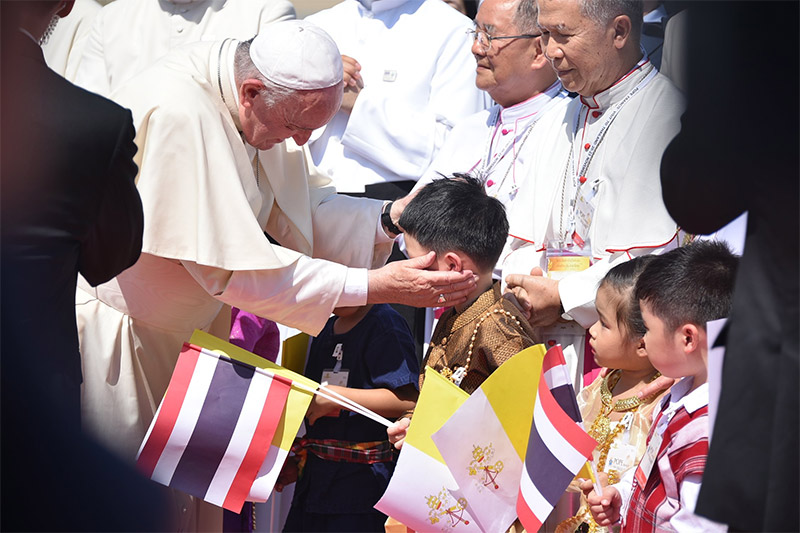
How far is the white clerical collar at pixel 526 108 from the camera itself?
488cm

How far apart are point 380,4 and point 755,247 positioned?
4.14 metres

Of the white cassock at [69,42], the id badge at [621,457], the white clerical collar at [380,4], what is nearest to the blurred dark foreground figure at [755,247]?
the id badge at [621,457]

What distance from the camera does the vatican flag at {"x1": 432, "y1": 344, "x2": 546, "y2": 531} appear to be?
287 cm

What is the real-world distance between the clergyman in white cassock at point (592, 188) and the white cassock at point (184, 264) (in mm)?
887

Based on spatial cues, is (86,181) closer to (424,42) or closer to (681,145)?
(681,145)

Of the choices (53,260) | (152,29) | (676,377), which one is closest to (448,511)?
(676,377)

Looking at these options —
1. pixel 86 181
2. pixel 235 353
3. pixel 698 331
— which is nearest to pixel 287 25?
pixel 235 353

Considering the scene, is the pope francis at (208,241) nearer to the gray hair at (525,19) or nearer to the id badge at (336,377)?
the id badge at (336,377)

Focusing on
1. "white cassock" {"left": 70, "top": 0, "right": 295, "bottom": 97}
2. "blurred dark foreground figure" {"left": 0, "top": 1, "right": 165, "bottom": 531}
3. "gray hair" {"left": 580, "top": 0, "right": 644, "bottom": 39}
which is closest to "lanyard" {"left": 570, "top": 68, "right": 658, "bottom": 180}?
"gray hair" {"left": 580, "top": 0, "right": 644, "bottom": 39}

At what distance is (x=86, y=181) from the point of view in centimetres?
226

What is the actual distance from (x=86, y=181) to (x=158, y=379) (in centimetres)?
168

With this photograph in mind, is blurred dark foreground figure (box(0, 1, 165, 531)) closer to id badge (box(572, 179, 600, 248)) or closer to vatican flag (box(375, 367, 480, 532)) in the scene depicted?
vatican flag (box(375, 367, 480, 532))

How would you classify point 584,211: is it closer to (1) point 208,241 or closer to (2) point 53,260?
(1) point 208,241

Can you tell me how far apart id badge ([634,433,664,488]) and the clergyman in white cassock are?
0.96 meters
